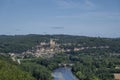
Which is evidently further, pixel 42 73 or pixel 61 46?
pixel 61 46

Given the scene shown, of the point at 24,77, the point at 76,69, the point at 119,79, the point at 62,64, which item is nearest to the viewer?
the point at 24,77

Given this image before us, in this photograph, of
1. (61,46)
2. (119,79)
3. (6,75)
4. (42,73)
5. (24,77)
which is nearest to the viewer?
(6,75)

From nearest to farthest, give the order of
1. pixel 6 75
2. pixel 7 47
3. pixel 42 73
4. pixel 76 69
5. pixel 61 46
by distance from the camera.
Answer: pixel 6 75
pixel 42 73
pixel 76 69
pixel 7 47
pixel 61 46

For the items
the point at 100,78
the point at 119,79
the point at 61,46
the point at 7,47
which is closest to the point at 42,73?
the point at 100,78

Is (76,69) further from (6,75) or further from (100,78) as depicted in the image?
(6,75)

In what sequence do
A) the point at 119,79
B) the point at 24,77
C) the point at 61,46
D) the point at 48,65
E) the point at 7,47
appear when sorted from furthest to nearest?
1. the point at 61,46
2. the point at 7,47
3. the point at 48,65
4. the point at 119,79
5. the point at 24,77

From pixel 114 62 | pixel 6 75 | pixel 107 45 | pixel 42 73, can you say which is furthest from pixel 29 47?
pixel 6 75

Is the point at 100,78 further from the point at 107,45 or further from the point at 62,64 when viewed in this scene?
the point at 107,45
